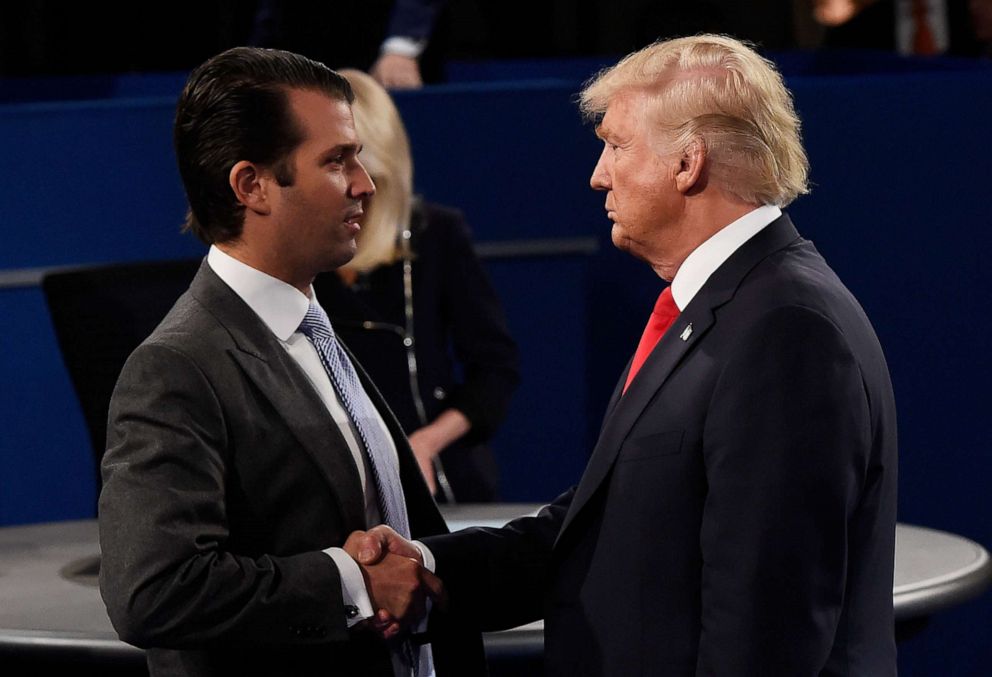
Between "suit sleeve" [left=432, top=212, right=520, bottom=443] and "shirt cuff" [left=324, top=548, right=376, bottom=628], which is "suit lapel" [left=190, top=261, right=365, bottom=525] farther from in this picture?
"suit sleeve" [left=432, top=212, right=520, bottom=443]

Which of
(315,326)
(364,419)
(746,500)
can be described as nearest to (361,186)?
(315,326)

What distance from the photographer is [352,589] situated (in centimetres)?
185

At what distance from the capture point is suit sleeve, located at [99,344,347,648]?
1730mm

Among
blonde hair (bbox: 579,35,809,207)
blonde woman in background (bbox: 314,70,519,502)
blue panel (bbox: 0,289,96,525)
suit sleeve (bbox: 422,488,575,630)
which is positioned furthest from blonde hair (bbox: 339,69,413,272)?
blonde hair (bbox: 579,35,809,207)

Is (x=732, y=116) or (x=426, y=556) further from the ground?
(x=732, y=116)

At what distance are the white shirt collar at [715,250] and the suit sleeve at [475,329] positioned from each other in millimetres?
1737

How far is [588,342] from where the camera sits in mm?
4598

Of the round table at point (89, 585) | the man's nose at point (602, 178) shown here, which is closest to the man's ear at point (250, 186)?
the man's nose at point (602, 178)

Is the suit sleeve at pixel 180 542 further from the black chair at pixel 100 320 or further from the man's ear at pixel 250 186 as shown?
the black chair at pixel 100 320

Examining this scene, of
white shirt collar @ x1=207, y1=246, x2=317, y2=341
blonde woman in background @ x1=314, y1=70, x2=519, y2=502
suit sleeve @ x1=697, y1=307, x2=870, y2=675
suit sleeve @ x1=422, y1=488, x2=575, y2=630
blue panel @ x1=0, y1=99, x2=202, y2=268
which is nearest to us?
suit sleeve @ x1=697, y1=307, x2=870, y2=675

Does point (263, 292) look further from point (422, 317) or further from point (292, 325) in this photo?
point (422, 317)

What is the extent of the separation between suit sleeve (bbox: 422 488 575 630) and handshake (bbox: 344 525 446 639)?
13 centimetres

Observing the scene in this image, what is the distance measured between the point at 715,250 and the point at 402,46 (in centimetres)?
301

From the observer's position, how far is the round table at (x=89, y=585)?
2.28m
